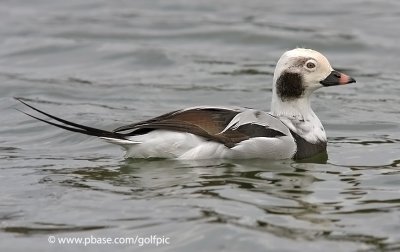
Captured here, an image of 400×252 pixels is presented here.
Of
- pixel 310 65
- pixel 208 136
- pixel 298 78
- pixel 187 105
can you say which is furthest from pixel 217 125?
pixel 187 105

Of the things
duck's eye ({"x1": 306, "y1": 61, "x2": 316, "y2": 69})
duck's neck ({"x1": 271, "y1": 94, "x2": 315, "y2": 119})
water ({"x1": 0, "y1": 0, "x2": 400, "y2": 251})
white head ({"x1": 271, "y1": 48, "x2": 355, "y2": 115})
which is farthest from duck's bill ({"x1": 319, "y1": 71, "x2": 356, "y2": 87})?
water ({"x1": 0, "y1": 0, "x2": 400, "y2": 251})

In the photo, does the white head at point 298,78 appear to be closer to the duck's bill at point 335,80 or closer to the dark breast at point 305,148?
the duck's bill at point 335,80

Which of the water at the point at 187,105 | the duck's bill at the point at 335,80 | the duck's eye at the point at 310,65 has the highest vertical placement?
the duck's eye at the point at 310,65

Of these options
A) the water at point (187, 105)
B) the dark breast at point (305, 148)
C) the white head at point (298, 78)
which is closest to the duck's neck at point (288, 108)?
the white head at point (298, 78)

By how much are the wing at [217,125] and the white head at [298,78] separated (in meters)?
0.50

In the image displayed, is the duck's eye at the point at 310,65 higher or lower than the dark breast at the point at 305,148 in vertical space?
higher

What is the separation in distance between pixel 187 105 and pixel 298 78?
2.79 meters

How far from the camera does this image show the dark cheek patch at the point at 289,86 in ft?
28.6

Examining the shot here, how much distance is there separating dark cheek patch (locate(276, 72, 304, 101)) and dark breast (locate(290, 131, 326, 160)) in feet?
1.14

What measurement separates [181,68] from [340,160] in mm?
4732

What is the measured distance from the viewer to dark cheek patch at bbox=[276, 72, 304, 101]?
28.6ft

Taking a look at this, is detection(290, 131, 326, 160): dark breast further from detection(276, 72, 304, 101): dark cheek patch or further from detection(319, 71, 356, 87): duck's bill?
detection(319, 71, 356, 87): duck's bill

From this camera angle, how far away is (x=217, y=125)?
8.21 meters

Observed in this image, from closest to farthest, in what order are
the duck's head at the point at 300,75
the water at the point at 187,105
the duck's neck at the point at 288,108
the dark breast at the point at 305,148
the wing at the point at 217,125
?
1. the water at the point at 187,105
2. the wing at the point at 217,125
3. the dark breast at the point at 305,148
4. the duck's head at the point at 300,75
5. the duck's neck at the point at 288,108
